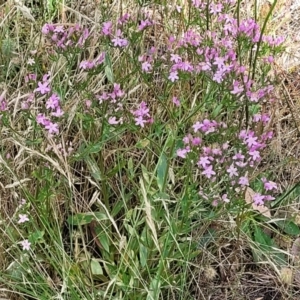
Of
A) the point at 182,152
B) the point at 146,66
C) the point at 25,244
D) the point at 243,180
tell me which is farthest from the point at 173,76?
the point at 25,244

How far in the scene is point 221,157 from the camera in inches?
58.8

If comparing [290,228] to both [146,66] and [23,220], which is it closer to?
[146,66]

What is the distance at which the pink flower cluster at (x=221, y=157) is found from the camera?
1.49 metres

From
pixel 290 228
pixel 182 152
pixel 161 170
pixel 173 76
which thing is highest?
pixel 173 76

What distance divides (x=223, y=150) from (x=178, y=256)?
32 cm

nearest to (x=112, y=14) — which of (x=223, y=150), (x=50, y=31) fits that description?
(x=50, y=31)

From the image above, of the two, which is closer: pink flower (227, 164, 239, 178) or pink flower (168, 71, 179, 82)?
pink flower (227, 164, 239, 178)

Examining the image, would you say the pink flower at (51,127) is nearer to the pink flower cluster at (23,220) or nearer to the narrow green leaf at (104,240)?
the pink flower cluster at (23,220)

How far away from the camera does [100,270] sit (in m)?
1.67

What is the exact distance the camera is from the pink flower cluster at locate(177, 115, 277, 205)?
4.87 ft

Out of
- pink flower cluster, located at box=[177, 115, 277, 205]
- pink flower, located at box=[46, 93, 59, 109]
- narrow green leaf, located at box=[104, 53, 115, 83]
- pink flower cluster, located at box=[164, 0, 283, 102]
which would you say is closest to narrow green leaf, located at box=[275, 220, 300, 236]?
pink flower cluster, located at box=[177, 115, 277, 205]

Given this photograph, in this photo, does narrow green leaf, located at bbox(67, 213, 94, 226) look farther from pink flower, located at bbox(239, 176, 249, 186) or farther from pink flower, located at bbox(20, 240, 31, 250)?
pink flower, located at bbox(239, 176, 249, 186)

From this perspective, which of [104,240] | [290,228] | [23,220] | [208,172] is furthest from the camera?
[290,228]

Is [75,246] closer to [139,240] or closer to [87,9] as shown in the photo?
[139,240]
